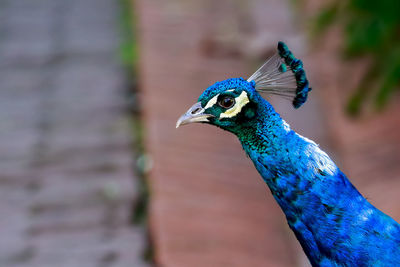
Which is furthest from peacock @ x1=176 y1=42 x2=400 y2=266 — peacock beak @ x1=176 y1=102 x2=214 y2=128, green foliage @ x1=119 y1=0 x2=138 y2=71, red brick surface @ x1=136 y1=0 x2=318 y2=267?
green foliage @ x1=119 y1=0 x2=138 y2=71

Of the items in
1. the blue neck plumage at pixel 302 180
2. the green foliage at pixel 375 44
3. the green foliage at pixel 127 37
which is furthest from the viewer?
the green foliage at pixel 127 37

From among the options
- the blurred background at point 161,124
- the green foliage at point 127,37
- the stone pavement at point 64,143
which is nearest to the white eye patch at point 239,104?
the blurred background at point 161,124

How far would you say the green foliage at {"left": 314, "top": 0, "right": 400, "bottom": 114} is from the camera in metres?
3.24

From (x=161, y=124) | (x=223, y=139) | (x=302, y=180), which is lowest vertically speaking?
(x=302, y=180)

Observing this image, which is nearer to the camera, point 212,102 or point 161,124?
point 212,102

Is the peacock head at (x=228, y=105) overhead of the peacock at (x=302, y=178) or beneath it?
overhead

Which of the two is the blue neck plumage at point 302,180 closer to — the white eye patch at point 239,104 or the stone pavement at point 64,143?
the white eye patch at point 239,104

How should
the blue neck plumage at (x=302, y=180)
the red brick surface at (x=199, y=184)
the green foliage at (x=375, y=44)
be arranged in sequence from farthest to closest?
1. the green foliage at (x=375, y=44)
2. the red brick surface at (x=199, y=184)
3. the blue neck plumage at (x=302, y=180)

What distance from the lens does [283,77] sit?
1.42m

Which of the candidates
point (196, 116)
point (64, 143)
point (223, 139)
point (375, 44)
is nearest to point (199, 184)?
point (223, 139)

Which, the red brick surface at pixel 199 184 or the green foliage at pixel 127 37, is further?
the green foliage at pixel 127 37

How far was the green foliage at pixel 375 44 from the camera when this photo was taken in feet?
10.6

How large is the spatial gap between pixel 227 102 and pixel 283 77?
5.5 inches

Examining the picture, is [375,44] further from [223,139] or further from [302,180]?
[302,180]
